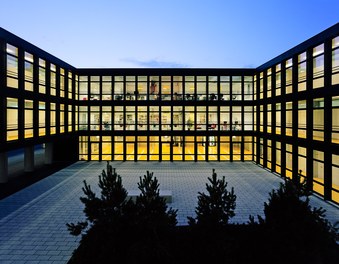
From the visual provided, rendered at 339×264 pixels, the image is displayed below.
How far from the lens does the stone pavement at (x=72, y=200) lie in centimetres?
898

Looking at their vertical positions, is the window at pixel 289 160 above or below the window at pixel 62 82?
below

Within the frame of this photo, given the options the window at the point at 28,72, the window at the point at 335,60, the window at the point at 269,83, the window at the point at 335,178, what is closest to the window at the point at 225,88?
the window at the point at 269,83

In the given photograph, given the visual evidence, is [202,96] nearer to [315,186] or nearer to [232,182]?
[232,182]

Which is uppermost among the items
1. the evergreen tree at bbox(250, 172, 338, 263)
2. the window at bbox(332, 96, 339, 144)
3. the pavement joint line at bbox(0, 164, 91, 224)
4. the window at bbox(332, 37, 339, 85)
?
the window at bbox(332, 37, 339, 85)

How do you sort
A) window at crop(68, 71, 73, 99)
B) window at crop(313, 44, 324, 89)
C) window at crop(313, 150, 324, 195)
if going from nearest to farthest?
window at crop(313, 44, 324, 89)
window at crop(313, 150, 324, 195)
window at crop(68, 71, 73, 99)

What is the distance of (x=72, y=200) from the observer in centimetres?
1392

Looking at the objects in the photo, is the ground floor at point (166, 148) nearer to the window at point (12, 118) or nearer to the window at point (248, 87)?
the window at point (248, 87)

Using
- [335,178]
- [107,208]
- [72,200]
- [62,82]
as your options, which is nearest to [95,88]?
[62,82]

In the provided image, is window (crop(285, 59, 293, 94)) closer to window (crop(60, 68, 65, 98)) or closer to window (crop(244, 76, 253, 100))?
window (crop(244, 76, 253, 100))

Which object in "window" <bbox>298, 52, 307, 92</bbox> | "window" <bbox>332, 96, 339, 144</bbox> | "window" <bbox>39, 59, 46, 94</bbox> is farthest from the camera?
"window" <bbox>39, 59, 46, 94</bbox>

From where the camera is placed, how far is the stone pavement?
354 inches

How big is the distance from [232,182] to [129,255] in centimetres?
1271

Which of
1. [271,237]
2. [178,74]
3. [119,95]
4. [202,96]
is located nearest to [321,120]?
[271,237]

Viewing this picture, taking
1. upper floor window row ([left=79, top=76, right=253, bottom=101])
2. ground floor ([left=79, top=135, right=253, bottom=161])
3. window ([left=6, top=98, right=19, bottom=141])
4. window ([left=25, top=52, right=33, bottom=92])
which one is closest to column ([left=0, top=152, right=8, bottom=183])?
window ([left=6, top=98, right=19, bottom=141])
